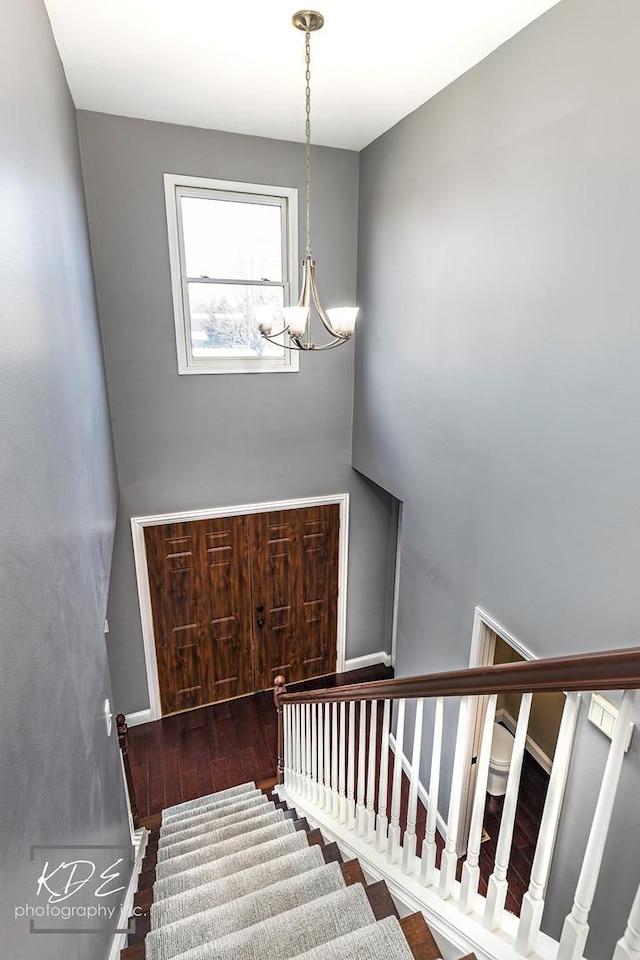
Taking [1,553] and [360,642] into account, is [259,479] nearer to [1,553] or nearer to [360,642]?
[360,642]

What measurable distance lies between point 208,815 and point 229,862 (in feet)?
3.39

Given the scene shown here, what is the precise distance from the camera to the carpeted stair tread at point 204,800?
378cm

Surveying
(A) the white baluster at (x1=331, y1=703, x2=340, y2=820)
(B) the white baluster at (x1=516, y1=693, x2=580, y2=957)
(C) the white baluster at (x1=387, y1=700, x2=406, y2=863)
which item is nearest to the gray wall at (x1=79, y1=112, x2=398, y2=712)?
(A) the white baluster at (x1=331, y1=703, x2=340, y2=820)

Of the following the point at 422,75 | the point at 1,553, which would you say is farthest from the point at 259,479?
the point at 1,553

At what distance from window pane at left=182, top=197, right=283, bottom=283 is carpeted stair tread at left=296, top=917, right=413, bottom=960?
4099 millimetres

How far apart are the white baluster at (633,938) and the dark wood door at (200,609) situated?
4.05 metres

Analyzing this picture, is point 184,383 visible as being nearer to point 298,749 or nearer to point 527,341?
point 527,341

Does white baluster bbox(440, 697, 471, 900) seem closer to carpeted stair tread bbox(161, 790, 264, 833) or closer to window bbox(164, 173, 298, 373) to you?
carpeted stair tread bbox(161, 790, 264, 833)

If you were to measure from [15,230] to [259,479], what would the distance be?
333cm

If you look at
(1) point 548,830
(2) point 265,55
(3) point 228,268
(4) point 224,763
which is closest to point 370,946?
(1) point 548,830

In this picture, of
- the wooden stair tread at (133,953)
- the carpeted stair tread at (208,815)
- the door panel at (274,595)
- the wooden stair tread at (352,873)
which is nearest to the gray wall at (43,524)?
the wooden stair tread at (133,953)

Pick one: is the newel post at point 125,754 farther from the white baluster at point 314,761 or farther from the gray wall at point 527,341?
the gray wall at point 527,341

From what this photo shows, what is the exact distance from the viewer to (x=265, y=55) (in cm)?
291

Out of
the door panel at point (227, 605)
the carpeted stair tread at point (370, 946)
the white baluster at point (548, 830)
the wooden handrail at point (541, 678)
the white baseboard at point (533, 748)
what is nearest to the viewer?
the wooden handrail at point (541, 678)
